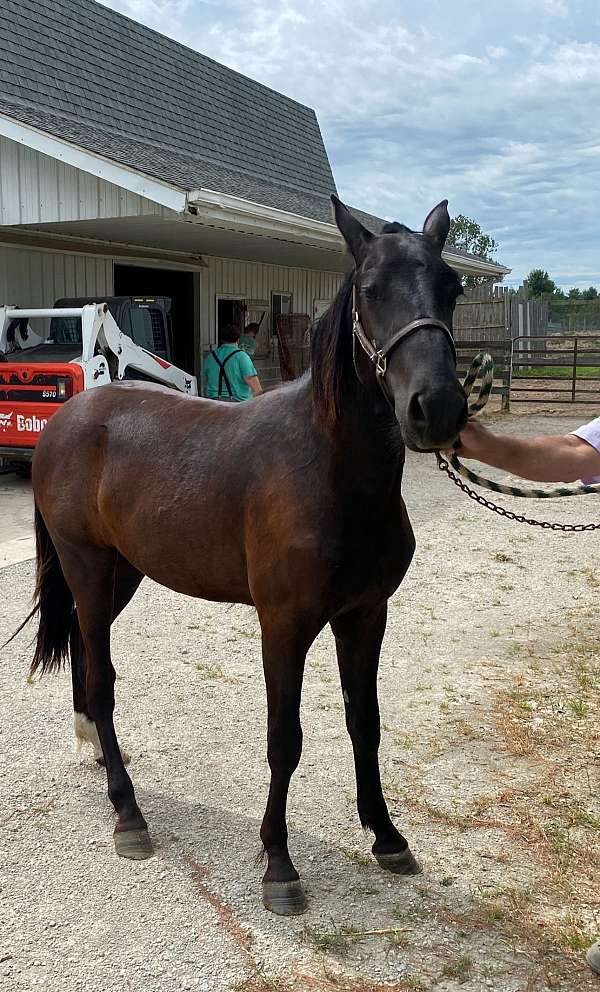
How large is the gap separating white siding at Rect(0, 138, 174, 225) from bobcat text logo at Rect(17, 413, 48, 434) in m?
2.37

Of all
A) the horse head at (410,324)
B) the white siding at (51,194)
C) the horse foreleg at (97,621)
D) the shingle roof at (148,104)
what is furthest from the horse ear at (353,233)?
the white siding at (51,194)

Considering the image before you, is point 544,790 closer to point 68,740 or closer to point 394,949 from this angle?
point 394,949

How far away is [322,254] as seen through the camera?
14.3 m

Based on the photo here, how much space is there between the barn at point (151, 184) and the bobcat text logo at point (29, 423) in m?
2.36

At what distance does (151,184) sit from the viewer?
851 cm

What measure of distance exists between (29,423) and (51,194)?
8.84 feet

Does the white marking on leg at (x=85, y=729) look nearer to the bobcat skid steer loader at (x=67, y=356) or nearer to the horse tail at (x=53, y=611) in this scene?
the horse tail at (x=53, y=611)

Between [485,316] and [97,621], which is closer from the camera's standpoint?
[97,621]

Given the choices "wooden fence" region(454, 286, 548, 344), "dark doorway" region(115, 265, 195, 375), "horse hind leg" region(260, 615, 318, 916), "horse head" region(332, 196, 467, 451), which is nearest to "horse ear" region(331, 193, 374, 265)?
"horse head" region(332, 196, 467, 451)

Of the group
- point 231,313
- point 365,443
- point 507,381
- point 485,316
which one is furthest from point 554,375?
point 365,443

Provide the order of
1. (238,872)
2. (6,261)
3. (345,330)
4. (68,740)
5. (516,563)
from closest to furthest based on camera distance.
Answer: (345,330) → (238,872) → (68,740) → (516,563) → (6,261)

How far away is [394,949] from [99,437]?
1.98m

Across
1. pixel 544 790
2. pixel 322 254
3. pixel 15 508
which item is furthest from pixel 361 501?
pixel 322 254

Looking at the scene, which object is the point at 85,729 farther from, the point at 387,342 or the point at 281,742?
the point at 387,342
